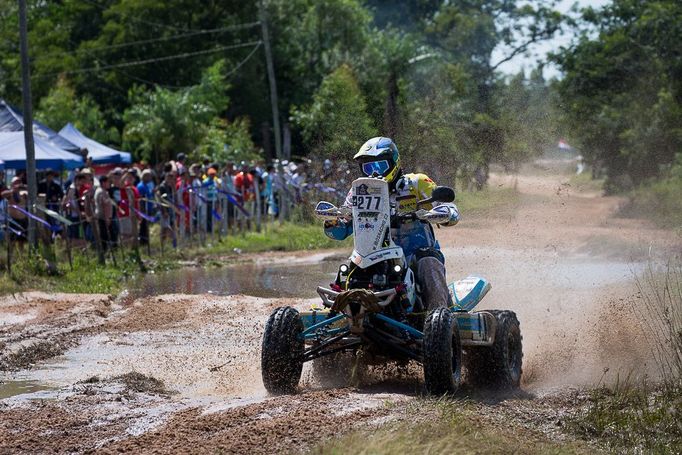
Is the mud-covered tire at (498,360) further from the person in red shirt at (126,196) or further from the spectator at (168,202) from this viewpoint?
the spectator at (168,202)

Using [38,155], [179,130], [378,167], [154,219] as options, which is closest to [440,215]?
[378,167]

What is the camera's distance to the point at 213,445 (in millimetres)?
7148

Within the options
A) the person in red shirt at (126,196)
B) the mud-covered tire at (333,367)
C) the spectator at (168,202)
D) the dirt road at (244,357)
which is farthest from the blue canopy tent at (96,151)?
the mud-covered tire at (333,367)

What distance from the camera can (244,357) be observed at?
1162 cm

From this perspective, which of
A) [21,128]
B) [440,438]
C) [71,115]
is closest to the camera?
[440,438]

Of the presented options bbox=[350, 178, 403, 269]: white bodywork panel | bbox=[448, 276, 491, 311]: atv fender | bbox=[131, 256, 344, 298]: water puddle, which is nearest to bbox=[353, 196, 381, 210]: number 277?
bbox=[350, 178, 403, 269]: white bodywork panel

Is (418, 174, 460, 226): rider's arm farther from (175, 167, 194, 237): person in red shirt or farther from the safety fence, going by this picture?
(175, 167, 194, 237): person in red shirt

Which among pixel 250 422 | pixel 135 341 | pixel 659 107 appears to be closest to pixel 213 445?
pixel 250 422

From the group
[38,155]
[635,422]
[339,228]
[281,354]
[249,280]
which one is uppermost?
[38,155]

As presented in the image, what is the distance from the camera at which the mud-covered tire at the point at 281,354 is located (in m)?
9.00

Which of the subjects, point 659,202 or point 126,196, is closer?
point 126,196

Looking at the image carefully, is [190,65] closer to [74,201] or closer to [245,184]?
[245,184]

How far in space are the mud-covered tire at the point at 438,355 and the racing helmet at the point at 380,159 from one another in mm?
1618

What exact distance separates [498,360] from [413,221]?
1.46m
